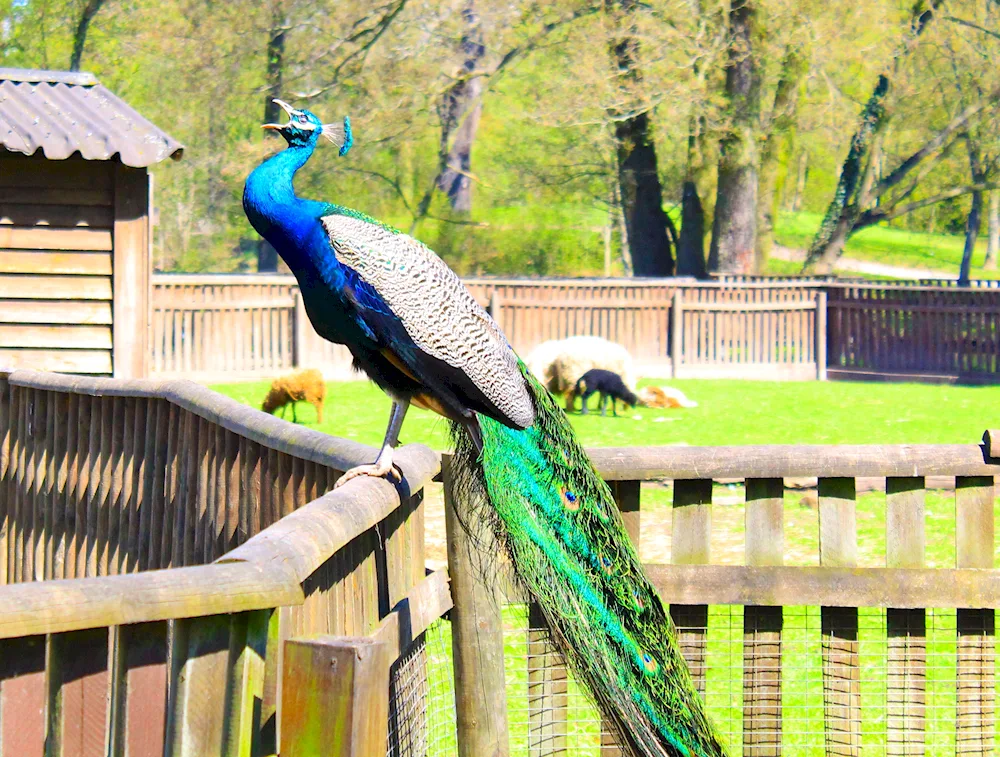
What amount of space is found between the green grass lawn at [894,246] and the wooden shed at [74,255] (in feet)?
117

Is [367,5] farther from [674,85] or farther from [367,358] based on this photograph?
[367,358]

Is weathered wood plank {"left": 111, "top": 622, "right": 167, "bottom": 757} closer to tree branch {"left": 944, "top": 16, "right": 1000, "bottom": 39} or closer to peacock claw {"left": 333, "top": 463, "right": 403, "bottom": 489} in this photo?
peacock claw {"left": 333, "top": 463, "right": 403, "bottom": 489}

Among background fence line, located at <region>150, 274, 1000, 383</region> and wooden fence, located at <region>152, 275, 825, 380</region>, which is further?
background fence line, located at <region>150, 274, 1000, 383</region>

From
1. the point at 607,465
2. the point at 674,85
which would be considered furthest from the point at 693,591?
the point at 674,85

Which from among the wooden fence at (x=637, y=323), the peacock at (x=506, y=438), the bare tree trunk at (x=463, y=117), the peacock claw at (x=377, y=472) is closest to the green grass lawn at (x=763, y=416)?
the wooden fence at (x=637, y=323)

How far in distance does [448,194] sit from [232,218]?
21.2 feet

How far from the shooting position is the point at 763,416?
50.1 ft

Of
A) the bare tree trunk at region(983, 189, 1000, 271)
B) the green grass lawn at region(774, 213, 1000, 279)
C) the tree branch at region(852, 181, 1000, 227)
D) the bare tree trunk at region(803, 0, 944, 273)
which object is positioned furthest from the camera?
the green grass lawn at region(774, 213, 1000, 279)

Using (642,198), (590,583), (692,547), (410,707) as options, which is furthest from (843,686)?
(642,198)

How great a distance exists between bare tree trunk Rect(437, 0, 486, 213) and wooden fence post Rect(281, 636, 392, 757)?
879 inches

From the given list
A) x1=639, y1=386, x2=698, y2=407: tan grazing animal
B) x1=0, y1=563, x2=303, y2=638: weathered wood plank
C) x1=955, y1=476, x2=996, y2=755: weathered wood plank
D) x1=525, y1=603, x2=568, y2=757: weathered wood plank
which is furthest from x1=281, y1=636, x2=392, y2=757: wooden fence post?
x1=639, y1=386, x2=698, y2=407: tan grazing animal

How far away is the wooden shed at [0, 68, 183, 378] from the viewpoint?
8.79 metres

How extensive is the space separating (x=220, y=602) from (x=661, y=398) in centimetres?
1441

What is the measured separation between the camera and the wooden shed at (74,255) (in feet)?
28.8
